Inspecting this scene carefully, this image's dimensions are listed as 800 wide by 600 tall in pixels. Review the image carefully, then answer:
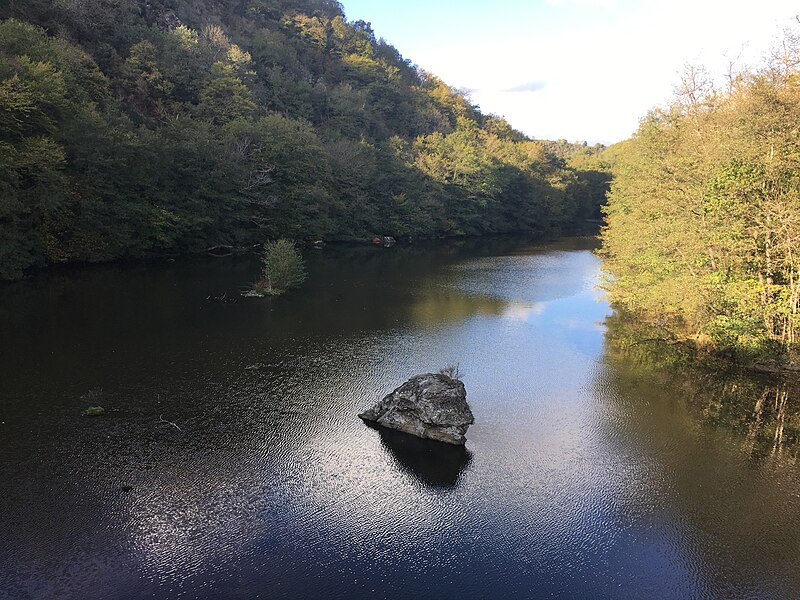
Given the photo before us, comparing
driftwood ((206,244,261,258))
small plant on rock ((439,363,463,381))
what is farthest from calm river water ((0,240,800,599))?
driftwood ((206,244,261,258))

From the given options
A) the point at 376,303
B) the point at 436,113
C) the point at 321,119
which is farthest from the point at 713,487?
the point at 436,113

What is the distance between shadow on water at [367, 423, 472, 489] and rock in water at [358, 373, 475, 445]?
7.1 inches

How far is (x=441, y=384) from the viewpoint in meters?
12.8

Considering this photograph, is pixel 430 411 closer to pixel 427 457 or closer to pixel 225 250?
pixel 427 457

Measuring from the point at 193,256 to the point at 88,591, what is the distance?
33261mm

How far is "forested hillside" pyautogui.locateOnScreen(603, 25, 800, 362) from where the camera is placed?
16172 millimetres

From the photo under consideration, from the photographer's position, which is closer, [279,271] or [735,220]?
[735,220]

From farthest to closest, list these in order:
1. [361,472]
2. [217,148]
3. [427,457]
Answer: [217,148]
[427,457]
[361,472]

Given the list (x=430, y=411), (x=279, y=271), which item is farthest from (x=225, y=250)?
(x=430, y=411)

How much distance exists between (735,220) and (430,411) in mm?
12350

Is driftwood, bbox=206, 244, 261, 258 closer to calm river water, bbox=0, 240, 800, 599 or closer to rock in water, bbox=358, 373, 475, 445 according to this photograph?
calm river water, bbox=0, 240, 800, 599

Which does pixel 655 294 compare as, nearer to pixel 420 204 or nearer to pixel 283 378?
pixel 283 378

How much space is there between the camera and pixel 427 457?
1182 cm

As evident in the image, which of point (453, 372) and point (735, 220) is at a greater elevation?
point (735, 220)
